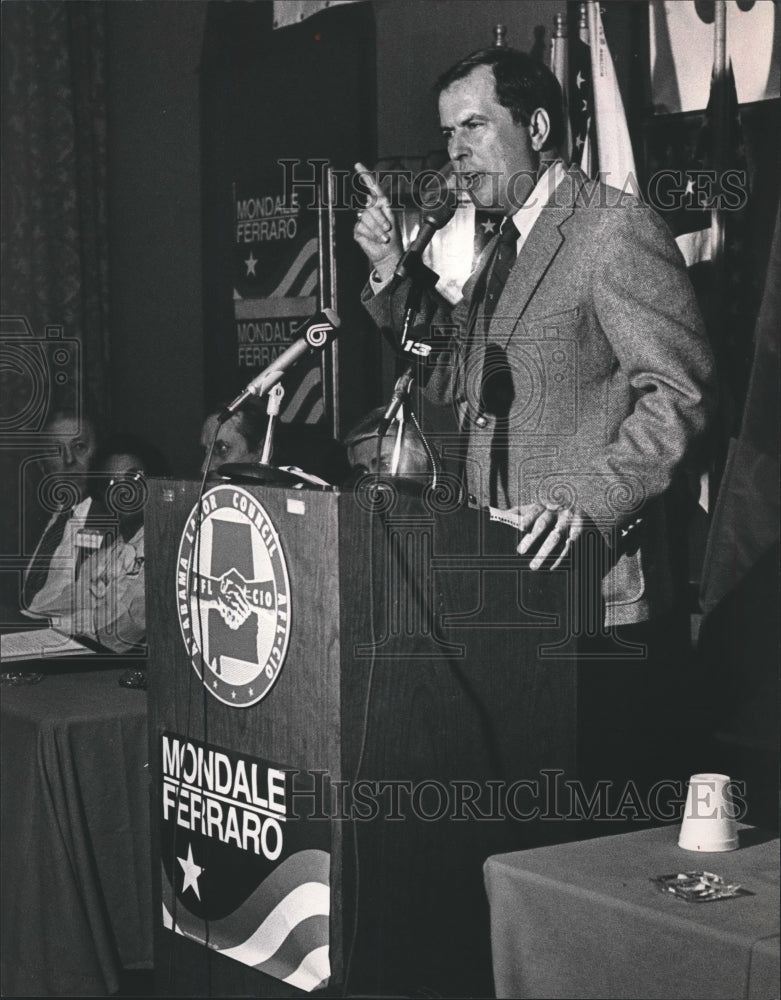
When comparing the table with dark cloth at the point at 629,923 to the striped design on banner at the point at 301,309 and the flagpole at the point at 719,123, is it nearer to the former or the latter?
the flagpole at the point at 719,123

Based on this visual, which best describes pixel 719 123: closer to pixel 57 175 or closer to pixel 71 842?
pixel 71 842

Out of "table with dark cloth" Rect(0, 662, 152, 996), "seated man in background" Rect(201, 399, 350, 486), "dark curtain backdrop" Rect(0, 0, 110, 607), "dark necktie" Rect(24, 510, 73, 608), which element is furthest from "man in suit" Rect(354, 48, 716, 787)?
"dark curtain backdrop" Rect(0, 0, 110, 607)

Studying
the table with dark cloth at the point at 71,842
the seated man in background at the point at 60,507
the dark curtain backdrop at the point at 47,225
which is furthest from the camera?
the dark curtain backdrop at the point at 47,225

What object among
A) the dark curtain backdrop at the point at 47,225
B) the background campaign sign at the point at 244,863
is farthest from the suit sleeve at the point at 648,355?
the dark curtain backdrop at the point at 47,225

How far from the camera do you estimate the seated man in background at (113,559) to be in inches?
143

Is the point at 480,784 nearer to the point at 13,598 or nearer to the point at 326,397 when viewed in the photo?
the point at 326,397

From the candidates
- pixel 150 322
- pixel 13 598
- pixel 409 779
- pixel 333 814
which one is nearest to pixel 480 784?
pixel 409 779

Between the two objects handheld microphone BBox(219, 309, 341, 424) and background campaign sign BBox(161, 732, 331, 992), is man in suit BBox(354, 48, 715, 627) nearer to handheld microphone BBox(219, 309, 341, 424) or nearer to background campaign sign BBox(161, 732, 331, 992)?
handheld microphone BBox(219, 309, 341, 424)

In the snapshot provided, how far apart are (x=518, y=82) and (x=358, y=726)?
57.8 inches

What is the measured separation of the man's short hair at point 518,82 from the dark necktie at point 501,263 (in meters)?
0.21

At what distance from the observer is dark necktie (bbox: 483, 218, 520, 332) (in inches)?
112

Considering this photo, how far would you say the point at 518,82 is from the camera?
2.81m

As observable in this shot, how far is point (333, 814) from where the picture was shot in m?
1.98

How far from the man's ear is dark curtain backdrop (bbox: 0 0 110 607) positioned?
2.49 metres
